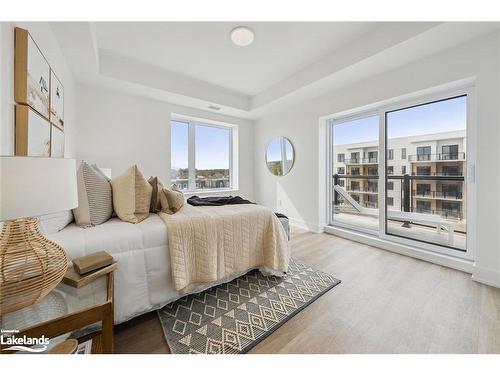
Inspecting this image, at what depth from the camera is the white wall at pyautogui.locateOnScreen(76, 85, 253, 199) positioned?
290 centimetres

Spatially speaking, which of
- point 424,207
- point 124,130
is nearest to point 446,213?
point 424,207

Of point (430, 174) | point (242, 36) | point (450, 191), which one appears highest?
point (242, 36)

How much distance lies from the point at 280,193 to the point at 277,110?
1.64 m

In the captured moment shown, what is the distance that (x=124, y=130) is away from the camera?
3195mm

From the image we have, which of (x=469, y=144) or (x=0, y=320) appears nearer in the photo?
(x=0, y=320)

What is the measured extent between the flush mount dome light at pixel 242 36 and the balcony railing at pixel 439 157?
2.38 m

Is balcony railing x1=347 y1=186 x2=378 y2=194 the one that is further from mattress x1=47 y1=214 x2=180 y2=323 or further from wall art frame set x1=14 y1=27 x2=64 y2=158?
wall art frame set x1=14 y1=27 x2=64 y2=158

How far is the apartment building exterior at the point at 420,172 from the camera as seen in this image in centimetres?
228

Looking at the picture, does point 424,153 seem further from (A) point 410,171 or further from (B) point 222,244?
(B) point 222,244

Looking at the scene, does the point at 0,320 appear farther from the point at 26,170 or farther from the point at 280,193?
the point at 280,193

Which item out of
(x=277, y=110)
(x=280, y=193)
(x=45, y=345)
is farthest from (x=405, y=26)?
(x=45, y=345)

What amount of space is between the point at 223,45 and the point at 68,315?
2723mm
